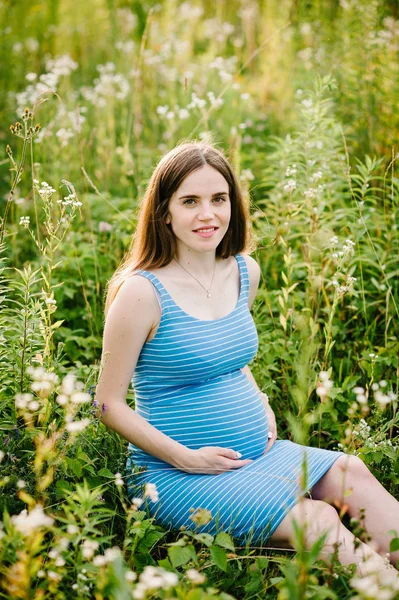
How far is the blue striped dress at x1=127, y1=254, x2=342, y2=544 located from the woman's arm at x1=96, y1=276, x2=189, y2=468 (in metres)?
0.09

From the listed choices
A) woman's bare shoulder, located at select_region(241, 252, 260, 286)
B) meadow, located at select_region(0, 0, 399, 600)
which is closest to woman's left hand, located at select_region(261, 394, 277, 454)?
meadow, located at select_region(0, 0, 399, 600)

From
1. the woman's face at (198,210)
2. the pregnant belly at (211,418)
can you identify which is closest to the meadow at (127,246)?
the pregnant belly at (211,418)

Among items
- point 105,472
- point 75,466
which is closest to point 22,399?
point 75,466

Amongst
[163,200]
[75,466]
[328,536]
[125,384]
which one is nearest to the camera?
[328,536]

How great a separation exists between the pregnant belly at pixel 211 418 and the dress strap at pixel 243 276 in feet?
1.35

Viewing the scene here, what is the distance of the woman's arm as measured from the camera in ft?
7.22

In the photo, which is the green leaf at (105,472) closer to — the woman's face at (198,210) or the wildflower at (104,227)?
the woman's face at (198,210)

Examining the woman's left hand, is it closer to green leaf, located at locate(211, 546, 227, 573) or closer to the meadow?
the meadow

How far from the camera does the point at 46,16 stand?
23.1 ft

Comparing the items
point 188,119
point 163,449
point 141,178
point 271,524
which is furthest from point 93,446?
point 188,119

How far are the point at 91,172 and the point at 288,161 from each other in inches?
60.3

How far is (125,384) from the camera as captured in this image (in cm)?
222

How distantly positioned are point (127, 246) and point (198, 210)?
1293 millimetres

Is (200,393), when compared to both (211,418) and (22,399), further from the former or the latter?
(22,399)
